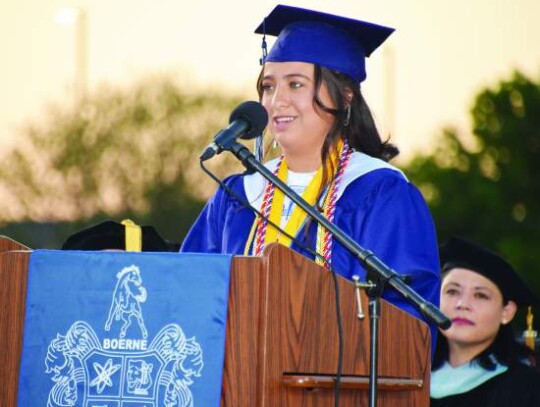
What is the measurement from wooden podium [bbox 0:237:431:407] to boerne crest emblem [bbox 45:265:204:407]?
129 mm

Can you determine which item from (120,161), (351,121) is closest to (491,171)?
(120,161)

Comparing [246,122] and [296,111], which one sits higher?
[296,111]

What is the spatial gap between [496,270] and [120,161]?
82.9ft

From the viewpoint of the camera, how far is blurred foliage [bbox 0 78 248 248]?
30609 millimetres

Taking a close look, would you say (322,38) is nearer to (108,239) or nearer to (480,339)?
(108,239)

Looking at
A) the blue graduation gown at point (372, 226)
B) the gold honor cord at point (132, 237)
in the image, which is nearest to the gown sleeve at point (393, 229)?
the blue graduation gown at point (372, 226)

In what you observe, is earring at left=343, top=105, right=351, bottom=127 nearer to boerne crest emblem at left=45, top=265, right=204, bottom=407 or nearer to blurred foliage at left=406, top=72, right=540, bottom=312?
boerne crest emblem at left=45, top=265, right=204, bottom=407

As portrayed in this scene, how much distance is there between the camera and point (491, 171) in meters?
45.3

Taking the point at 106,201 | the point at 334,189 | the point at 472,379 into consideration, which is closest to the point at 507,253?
the point at 106,201

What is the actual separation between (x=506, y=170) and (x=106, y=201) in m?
17.3

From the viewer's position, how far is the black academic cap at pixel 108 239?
7.22 meters

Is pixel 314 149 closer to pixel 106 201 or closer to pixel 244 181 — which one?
pixel 244 181

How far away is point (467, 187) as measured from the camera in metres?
44.7

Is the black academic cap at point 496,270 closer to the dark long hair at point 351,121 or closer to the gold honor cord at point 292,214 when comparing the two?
the dark long hair at point 351,121
